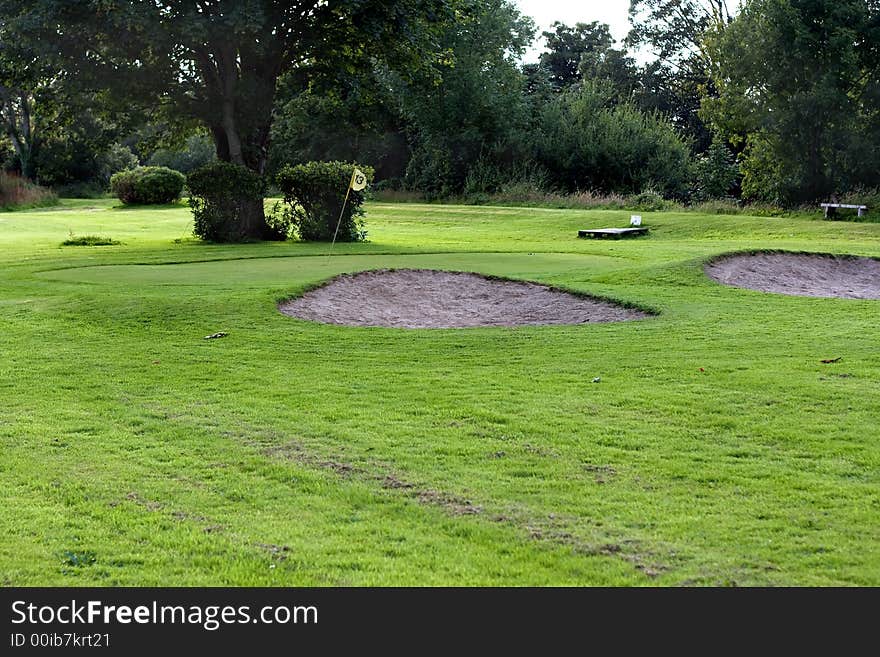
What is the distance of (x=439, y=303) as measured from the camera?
14844mm

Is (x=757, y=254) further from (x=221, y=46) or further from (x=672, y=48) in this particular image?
(x=672, y=48)

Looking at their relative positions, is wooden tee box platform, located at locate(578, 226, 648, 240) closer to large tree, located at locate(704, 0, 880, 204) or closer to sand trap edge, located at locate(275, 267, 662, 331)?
large tree, located at locate(704, 0, 880, 204)

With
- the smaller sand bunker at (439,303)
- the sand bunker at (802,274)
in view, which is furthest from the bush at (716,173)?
the smaller sand bunker at (439,303)

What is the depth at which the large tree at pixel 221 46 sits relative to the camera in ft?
70.6

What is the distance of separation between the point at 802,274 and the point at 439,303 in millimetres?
7514

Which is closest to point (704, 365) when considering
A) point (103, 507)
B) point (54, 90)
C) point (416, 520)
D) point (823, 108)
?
point (416, 520)

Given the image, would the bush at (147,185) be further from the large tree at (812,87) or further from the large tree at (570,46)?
the large tree at (570,46)

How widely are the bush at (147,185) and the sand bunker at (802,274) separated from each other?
3768 centimetres

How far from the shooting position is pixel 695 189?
168 feet

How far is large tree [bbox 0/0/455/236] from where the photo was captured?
70.6 ft

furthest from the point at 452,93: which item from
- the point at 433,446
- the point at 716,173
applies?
the point at 433,446

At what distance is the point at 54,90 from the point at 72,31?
3058 mm

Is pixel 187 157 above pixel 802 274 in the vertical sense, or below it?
above
